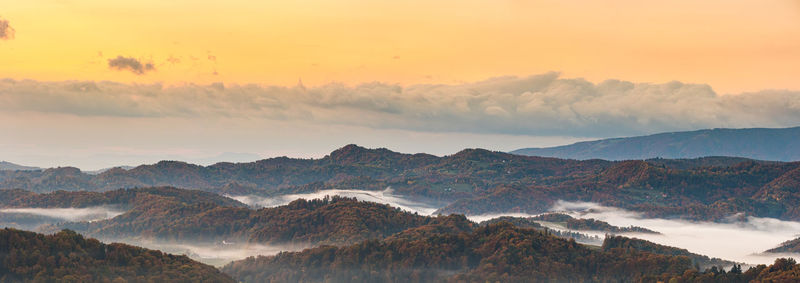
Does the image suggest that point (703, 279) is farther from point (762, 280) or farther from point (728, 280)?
point (762, 280)

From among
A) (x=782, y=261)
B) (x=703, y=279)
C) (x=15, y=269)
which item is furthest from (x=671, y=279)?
(x=15, y=269)

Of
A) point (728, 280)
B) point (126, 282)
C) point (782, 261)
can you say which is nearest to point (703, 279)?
point (728, 280)

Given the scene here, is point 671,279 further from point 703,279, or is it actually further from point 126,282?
point 126,282

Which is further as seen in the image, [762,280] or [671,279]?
[671,279]

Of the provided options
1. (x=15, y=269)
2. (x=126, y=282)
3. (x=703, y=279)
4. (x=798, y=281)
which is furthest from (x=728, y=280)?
(x=15, y=269)

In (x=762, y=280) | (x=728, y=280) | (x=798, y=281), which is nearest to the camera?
(x=798, y=281)

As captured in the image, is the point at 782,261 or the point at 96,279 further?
the point at 96,279

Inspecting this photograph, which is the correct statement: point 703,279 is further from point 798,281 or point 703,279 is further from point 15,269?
point 15,269

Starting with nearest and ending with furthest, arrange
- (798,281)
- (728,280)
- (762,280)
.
A: 1. (798,281)
2. (762,280)
3. (728,280)
